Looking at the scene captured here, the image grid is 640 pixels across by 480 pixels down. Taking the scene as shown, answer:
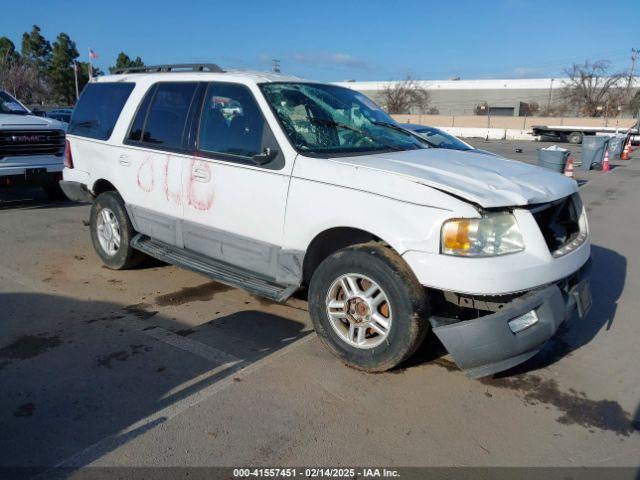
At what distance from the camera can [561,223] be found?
3924mm

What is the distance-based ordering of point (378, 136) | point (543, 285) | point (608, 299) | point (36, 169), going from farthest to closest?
point (36, 169), point (608, 299), point (378, 136), point (543, 285)

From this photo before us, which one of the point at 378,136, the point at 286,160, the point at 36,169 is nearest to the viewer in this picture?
the point at 286,160

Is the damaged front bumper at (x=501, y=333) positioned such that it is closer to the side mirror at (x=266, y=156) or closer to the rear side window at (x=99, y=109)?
the side mirror at (x=266, y=156)

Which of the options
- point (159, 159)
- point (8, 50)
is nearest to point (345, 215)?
point (159, 159)

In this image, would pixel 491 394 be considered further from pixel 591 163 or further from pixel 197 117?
pixel 591 163

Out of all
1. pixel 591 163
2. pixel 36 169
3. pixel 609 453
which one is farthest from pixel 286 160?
pixel 591 163

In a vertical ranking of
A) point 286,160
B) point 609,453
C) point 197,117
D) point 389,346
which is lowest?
point 609,453

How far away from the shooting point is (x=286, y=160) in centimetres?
380

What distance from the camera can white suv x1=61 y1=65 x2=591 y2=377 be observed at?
3139 mm

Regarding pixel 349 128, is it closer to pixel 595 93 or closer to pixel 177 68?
pixel 177 68

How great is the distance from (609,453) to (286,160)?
2683 mm

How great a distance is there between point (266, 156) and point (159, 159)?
1.39m

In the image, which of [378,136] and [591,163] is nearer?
[378,136]

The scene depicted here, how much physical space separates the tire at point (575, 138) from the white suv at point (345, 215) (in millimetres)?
41928
